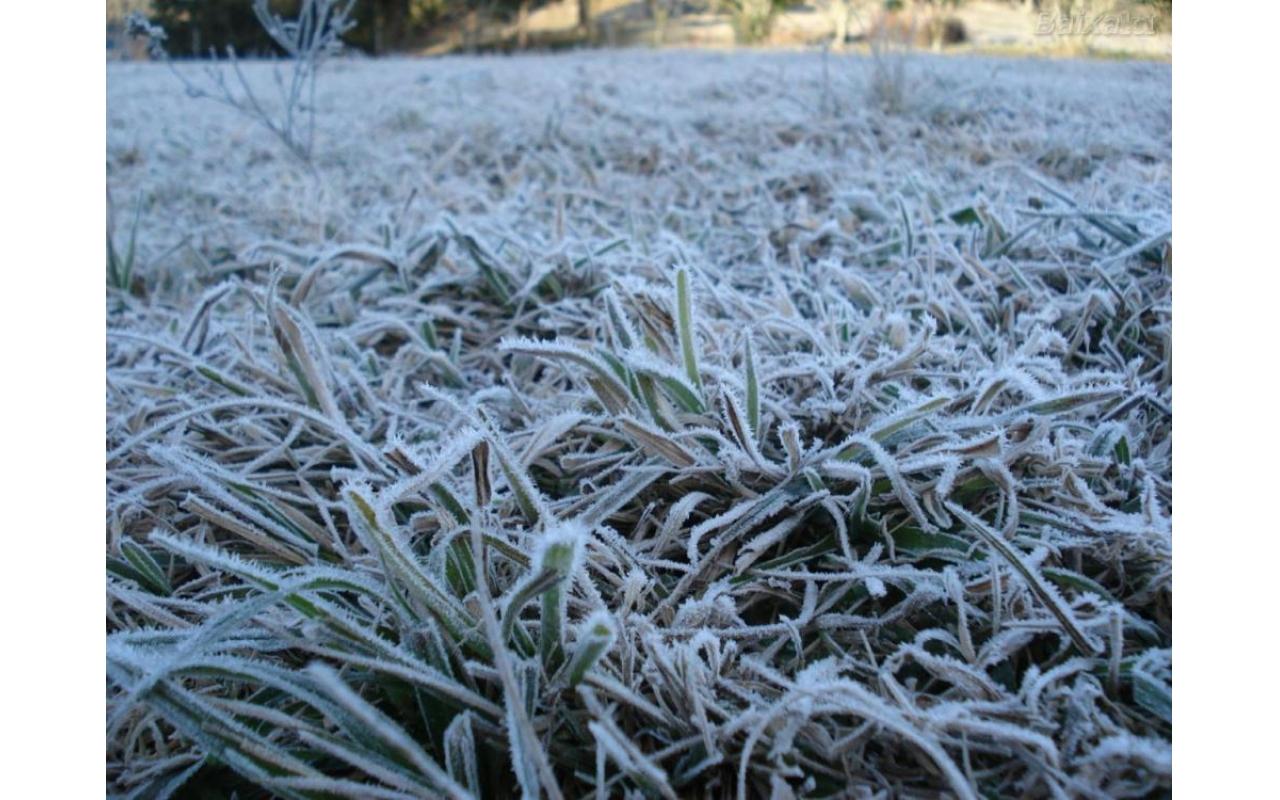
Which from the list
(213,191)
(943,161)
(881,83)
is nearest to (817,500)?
(943,161)

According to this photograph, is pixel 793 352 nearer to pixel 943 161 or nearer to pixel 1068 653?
pixel 1068 653

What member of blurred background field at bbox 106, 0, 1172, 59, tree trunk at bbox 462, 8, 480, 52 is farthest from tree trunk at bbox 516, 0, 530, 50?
tree trunk at bbox 462, 8, 480, 52

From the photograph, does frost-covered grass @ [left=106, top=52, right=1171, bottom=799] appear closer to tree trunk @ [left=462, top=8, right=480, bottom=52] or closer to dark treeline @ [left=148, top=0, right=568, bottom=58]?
dark treeline @ [left=148, top=0, right=568, bottom=58]

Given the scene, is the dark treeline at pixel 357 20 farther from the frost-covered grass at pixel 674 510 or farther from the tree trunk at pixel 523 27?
the frost-covered grass at pixel 674 510

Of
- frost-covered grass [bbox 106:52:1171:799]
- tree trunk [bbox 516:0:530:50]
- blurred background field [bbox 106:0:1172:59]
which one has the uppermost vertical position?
tree trunk [bbox 516:0:530:50]

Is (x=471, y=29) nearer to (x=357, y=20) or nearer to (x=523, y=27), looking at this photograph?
(x=523, y=27)

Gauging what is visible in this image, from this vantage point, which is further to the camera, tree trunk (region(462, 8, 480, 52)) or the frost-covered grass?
tree trunk (region(462, 8, 480, 52))

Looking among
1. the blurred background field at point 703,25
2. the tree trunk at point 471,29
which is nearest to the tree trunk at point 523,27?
the blurred background field at point 703,25
